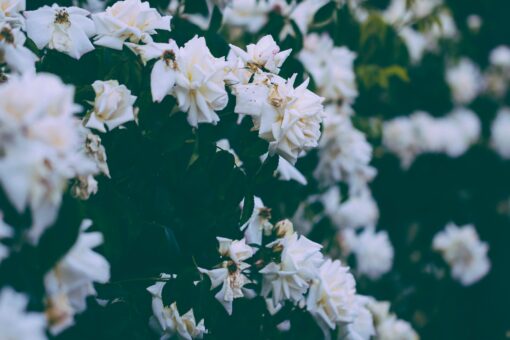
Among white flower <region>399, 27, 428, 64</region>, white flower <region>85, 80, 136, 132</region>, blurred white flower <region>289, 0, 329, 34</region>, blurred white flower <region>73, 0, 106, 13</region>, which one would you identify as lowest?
white flower <region>399, 27, 428, 64</region>

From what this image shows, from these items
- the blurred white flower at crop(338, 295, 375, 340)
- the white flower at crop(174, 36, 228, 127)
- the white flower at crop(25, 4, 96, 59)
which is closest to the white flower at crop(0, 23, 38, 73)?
the white flower at crop(25, 4, 96, 59)

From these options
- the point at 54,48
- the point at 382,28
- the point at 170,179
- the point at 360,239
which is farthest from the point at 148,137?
the point at 360,239

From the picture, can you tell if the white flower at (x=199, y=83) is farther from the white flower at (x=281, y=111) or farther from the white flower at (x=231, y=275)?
the white flower at (x=231, y=275)

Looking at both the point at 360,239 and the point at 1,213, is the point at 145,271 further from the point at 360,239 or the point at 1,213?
the point at 360,239

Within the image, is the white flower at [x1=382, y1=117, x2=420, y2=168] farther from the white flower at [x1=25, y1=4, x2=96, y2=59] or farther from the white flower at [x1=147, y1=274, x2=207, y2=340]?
the white flower at [x1=25, y1=4, x2=96, y2=59]

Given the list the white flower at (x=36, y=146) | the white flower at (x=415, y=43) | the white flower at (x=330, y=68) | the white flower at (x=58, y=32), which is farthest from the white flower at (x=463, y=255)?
the white flower at (x=36, y=146)
